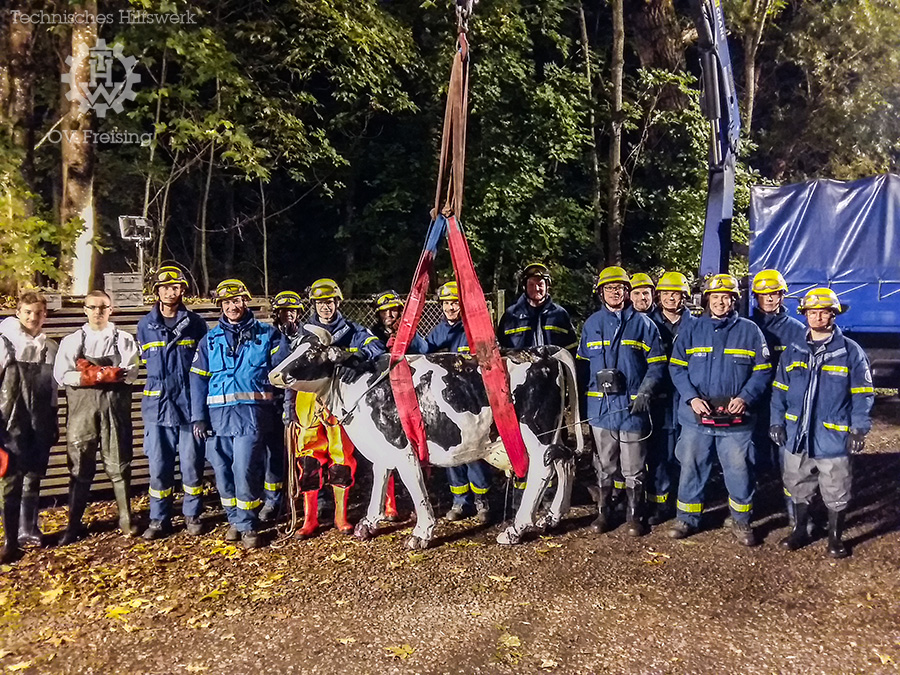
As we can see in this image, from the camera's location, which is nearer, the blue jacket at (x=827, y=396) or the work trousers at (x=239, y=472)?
the blue jacket at (x=827, y=396)

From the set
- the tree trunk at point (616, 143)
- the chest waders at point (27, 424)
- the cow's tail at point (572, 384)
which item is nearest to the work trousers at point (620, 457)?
the cow's tail at point (572, 384)

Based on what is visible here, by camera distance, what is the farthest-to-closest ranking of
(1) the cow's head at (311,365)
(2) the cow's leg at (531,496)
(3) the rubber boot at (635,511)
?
(3) the rubber boot at (635,511)
(2) the cow's leg at (531,496)
(1) the cow's head at (311,365)

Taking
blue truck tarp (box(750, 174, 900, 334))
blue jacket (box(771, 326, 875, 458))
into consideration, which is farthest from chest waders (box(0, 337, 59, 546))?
blue truck tarp (box(750, 174, 900, 334))

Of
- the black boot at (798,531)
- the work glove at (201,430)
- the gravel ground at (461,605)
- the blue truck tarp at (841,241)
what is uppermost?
the blue truck tarp at (841,241)

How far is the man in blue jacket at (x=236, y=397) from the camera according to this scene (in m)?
5.79

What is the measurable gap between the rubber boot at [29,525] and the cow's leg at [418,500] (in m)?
3.11

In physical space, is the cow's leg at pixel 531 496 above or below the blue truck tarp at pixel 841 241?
below

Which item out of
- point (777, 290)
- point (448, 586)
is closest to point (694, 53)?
point (777, 290)

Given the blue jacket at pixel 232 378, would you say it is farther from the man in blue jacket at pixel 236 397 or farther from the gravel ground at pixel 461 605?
the gravel ground at pixel 461 605

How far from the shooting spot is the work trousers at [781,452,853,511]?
5.38 metres

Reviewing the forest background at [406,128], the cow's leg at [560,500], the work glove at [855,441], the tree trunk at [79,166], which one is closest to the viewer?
the work glove at [855,441]

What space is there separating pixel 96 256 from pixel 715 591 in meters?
9.40

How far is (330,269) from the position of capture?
57.2 feet

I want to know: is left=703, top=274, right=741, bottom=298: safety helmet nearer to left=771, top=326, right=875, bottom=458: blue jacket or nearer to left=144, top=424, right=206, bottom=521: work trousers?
left=771, top=326, right=875, bottom=458: blue jacket
